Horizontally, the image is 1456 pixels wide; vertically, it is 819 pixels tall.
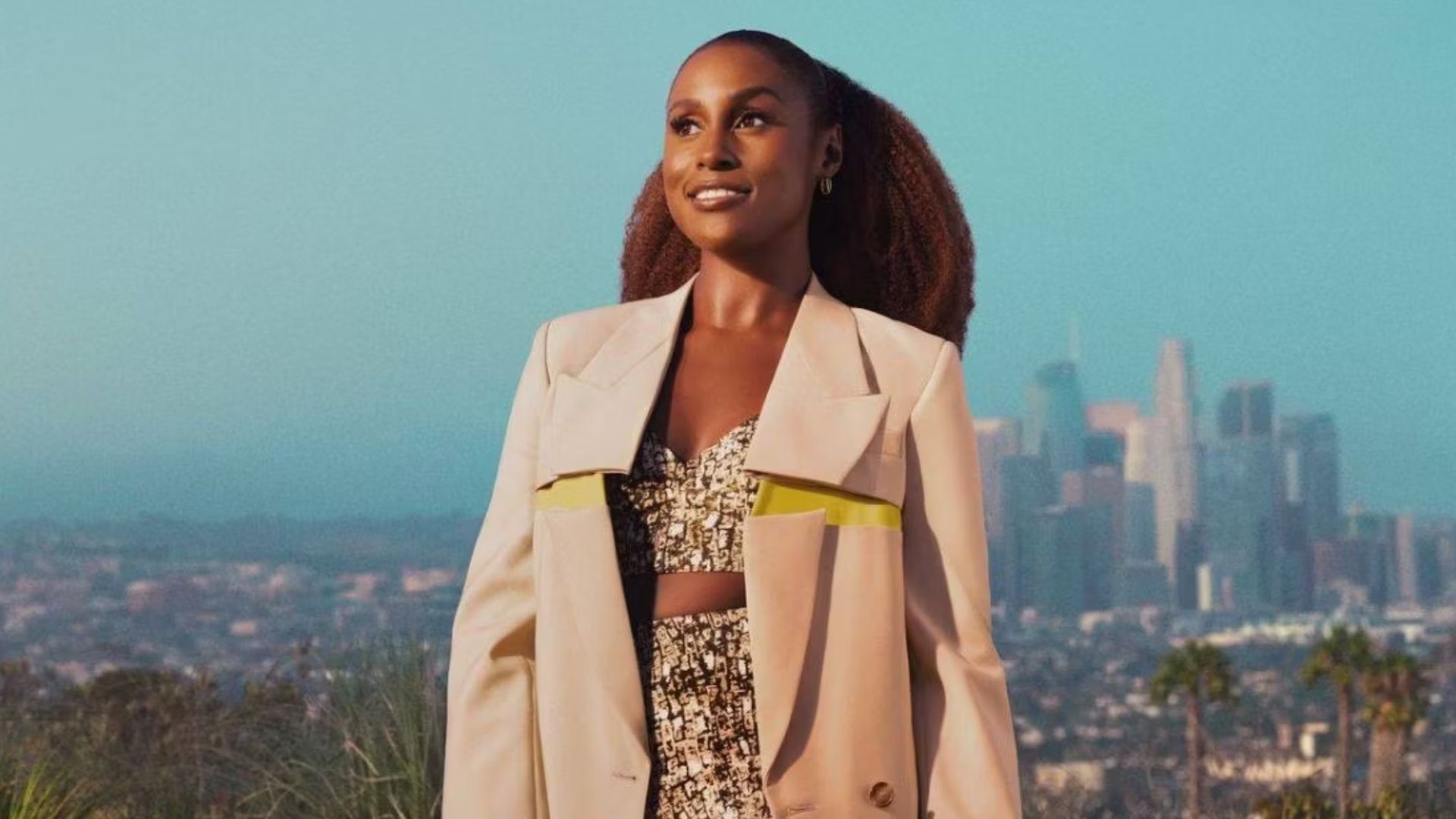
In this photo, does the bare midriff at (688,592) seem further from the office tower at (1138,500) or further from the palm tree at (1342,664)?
the office tower at (1138,500)

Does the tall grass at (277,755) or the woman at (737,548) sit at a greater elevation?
the woman at (737,548)

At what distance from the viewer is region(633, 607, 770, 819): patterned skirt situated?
3.01m

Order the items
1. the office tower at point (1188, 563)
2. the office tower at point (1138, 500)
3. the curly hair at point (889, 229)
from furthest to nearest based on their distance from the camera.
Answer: the office tower at point (1138, 500) < the office tower at point (1188, 563) < the curly hair at point (889, 229)

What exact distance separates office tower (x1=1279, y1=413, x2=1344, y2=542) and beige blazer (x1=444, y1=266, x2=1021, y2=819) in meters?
67.3

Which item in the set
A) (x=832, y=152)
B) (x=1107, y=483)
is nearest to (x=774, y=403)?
(x=832, y=152)

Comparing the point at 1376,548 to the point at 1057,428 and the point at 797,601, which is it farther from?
the point at 797,601

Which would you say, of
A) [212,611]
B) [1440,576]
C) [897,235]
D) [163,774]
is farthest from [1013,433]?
[897,235]

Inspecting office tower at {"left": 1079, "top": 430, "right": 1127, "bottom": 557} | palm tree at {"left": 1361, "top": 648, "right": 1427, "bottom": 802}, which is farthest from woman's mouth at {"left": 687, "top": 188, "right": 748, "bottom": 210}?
office tower at {"left": 1079, "top": 430, "right": 1127, "bottom": 557}

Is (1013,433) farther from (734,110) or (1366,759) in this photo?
(734,110)

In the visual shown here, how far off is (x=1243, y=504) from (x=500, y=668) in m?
70.4

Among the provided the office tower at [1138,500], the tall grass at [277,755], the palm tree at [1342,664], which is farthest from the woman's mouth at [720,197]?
the office tower at [1138,500]

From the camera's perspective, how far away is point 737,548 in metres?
3.09

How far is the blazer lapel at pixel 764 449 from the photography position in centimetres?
302

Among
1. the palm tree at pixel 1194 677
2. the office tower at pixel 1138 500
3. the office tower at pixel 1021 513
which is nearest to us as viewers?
the palm tree at pixel 1194 677
